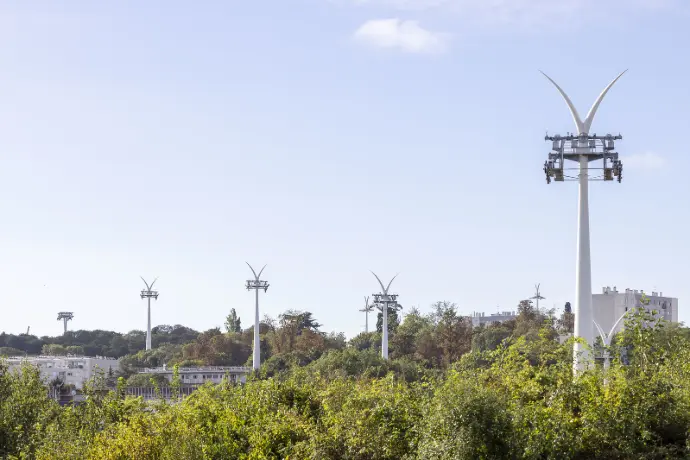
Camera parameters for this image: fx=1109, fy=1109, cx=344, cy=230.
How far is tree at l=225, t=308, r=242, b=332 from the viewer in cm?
18688

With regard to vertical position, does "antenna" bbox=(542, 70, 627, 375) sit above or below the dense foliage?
above

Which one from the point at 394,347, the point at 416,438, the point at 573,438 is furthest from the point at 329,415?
the point at 394,347

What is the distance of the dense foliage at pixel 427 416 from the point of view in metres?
25.1

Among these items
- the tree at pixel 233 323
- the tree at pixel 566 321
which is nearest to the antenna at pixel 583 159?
the tree at pixel 566 321

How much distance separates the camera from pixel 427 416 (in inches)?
1040

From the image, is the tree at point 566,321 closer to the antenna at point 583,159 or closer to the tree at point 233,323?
the tree at point 233,323

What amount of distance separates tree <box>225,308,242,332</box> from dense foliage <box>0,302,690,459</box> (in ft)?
480

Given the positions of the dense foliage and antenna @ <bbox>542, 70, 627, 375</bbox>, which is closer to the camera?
the dense foliage

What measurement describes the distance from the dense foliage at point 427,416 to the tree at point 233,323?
146m

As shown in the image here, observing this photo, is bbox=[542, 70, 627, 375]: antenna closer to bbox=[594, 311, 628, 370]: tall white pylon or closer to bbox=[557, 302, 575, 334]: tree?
bbox=[594, 311, 628, 370]: tall white pylon

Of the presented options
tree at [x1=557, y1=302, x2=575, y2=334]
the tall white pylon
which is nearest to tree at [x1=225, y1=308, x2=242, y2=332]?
tree at [x1=557, y1=302, x2=575, y2=334]

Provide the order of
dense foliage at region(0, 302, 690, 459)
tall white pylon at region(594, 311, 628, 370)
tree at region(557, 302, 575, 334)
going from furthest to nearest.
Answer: tree at region(557, 302, 575, 334)
tall white pylon at region(594, 311, 628, 370)
dense foliage at region(0, 302, 690, 459)

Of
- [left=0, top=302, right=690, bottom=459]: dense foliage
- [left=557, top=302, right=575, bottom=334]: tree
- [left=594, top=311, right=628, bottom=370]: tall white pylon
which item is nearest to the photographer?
[left=0, top=302, right=690, bottom=459]: dense foliage

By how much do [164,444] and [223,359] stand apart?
131075 millimetres
